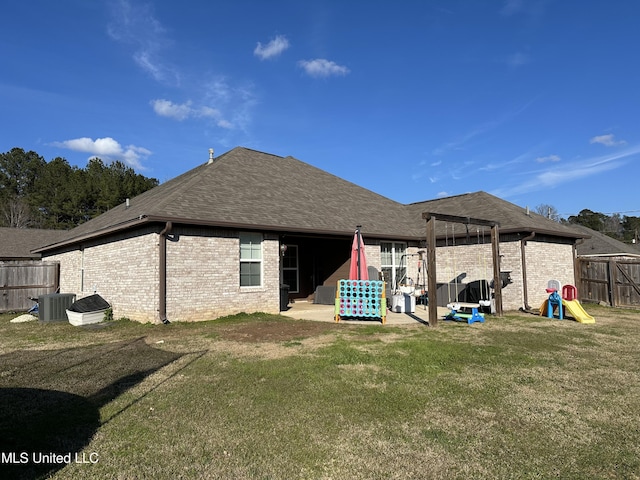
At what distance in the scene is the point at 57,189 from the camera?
38.7 meters

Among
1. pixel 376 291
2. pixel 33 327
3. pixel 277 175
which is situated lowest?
pixel 33 327

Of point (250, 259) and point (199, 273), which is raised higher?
point (250, 259)

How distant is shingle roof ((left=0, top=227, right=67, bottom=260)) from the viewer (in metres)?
24.4

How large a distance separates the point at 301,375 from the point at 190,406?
1603mm

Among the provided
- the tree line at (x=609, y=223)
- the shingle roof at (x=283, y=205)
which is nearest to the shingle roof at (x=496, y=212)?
the shingle roof at (x=283, y=205)

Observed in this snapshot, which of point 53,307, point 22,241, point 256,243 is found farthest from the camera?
point 22,241

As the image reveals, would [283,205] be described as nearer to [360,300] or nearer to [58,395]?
[360,300]

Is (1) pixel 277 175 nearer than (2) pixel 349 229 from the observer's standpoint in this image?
No

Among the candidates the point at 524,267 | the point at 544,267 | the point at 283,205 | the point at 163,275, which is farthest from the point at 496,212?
the point at 163,275

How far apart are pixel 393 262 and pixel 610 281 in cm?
814

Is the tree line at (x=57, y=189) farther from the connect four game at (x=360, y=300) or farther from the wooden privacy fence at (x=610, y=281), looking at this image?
the wooden privacy fence at (x=610, y=281)

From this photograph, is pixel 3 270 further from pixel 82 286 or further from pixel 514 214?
pixel 514 214

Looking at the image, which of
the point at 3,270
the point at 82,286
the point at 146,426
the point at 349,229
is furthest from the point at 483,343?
the point at 3,270

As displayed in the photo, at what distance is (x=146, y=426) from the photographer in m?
3.94
